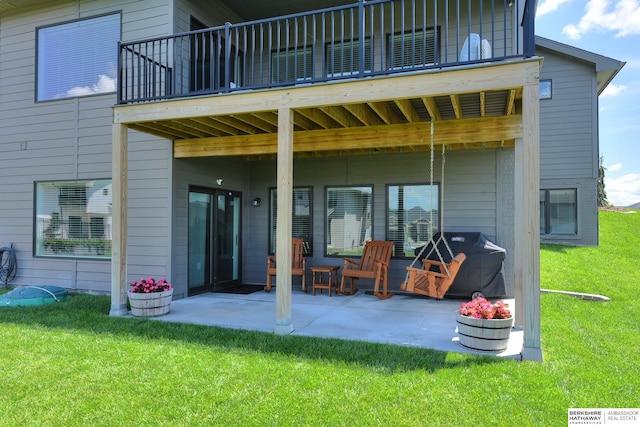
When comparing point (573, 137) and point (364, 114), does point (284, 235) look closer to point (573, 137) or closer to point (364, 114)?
point (364, 114)

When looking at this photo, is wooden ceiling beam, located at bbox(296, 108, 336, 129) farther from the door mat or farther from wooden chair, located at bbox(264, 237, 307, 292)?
the door mat

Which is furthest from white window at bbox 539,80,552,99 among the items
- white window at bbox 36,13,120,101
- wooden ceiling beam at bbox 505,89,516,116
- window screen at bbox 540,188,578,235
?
white window at bbox 36,13,120,101

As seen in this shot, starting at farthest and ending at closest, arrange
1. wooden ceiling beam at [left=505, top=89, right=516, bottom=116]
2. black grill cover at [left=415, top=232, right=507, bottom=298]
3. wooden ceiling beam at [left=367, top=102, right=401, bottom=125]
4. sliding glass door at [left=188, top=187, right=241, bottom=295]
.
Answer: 1. sliding glass door at [left=188, top=187, right=241, bottom=295]
2. black grill cover at [left=415, top=232, right=507, bottom=298]
3. wooden ceiling beam at [left=367, top=102, right=401, bottom=125]
4. wooden ceiling beam at [left=505, top=89, right=516, bottom=116]

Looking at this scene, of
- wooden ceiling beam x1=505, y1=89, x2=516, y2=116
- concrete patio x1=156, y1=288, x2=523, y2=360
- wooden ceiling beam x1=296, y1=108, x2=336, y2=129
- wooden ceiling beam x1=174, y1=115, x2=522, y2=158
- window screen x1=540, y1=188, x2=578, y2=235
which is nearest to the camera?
wooden ceiling beam x1=505, y1=89, x2=516, y2=116

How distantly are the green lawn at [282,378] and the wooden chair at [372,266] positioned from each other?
2.41m

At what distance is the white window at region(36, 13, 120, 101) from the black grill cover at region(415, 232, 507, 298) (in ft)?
21.1

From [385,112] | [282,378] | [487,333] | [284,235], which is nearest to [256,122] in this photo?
[385,112]

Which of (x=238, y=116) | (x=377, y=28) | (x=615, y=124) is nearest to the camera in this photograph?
(x=238, y=116)

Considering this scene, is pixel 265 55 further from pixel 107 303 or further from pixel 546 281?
pixel 546 281

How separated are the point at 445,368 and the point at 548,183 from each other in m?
9.18

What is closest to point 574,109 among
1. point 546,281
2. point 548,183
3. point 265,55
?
point 548,183

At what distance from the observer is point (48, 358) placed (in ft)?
11.9

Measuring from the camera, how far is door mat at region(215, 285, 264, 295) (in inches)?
284

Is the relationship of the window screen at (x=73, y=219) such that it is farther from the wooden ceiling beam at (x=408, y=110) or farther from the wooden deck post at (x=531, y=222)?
the wooden deck post at (x=531, y=222)
